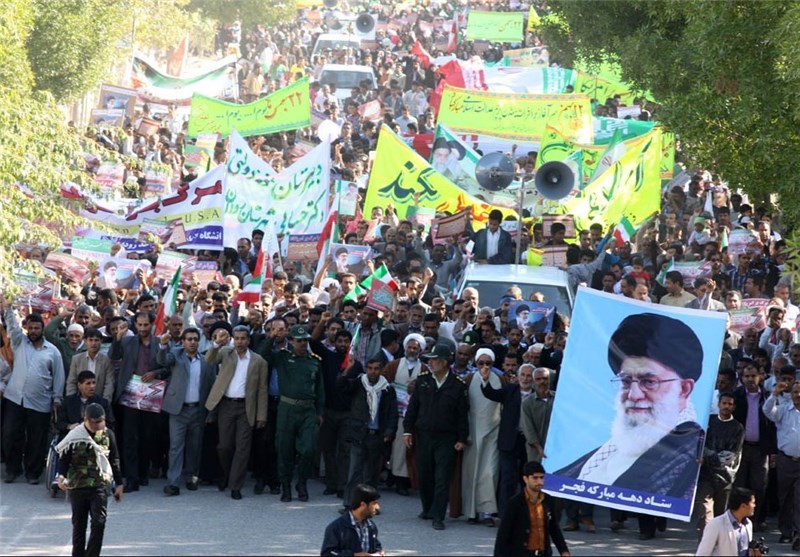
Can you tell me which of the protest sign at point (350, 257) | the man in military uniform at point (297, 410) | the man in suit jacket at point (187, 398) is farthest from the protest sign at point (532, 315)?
the protest sign at point (350, 257)

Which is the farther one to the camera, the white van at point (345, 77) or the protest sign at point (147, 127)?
the white van at point (345, 77)

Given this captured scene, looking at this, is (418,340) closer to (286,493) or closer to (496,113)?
(286,493)

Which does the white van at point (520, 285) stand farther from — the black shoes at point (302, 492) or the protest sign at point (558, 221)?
the black shoes at point (302, 492)

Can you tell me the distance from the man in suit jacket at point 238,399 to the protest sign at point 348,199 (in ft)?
29.4

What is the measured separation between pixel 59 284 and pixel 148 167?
9243mm

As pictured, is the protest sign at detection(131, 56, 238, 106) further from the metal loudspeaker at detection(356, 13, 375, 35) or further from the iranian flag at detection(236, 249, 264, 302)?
the iranian flag at detection(236, 249, 264, 302)

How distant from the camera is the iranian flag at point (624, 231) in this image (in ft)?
73.8

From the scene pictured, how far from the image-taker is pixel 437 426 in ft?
48.6

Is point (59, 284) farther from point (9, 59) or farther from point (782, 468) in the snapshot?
point (782, 468)

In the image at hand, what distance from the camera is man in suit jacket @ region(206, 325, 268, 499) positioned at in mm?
15852

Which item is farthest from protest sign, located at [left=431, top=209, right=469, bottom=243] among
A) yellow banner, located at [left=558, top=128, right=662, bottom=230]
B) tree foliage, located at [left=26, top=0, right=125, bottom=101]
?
tree foliage, located at [left=26, top=0, right=125, bottom=101]

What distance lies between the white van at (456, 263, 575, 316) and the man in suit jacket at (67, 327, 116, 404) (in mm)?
4200

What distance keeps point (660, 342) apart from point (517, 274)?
536 cm

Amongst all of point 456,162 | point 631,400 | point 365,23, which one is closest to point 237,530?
point 631,400
